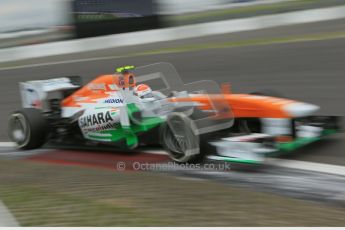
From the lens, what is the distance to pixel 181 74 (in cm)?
1208

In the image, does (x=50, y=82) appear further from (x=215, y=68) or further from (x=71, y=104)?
(x=215, y=68)

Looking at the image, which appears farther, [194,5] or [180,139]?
[194,5]

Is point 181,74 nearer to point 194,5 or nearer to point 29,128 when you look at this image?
point 29,128

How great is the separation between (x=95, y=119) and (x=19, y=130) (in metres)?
1.32

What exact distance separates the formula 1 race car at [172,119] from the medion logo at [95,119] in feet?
0.04

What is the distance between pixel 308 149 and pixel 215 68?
6486mm

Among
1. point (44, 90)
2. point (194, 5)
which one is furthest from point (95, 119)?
point (194, 5)

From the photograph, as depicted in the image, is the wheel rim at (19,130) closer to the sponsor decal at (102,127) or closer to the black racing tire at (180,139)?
the sponsor decal at (102,127)

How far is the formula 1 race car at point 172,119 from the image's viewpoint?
5.25m

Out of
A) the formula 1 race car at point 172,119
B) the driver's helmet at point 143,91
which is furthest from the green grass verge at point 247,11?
the driver's helmet at point 143,91

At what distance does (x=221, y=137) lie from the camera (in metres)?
5.38

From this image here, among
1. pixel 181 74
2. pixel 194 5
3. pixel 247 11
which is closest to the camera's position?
pixel 181 74

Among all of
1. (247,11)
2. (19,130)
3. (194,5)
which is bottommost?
(19,130)

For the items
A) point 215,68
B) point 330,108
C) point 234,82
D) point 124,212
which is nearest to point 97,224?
point 124,212
